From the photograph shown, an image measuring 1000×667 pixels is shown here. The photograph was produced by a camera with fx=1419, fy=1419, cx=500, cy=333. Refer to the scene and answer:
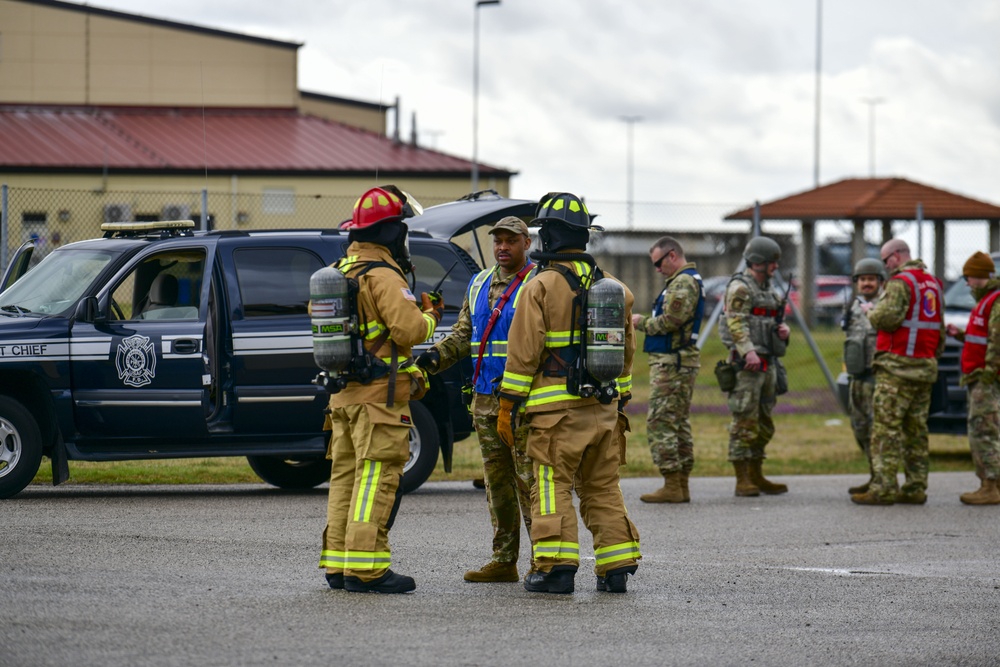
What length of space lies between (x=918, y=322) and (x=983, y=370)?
29.8 inches

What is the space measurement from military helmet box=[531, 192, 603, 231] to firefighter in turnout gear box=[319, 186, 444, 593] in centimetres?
69

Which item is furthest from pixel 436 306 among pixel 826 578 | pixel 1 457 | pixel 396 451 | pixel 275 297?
pixel 1 457

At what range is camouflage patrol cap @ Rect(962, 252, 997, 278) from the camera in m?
11.5

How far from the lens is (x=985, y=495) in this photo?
1123 centimetres

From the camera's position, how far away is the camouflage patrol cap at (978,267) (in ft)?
37.7

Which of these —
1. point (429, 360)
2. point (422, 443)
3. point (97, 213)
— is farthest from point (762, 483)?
point (97, 213)

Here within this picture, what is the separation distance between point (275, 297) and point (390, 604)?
14.3ft

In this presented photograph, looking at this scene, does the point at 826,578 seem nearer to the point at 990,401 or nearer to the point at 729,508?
the point at 729,508

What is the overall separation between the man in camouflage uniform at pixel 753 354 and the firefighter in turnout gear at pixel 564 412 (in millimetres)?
4584

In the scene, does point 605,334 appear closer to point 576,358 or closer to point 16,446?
point 576,358

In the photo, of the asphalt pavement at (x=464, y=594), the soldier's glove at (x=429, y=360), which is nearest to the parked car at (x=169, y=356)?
the asphalt pavement at (x=464, y=594)

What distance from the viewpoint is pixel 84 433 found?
1001cm

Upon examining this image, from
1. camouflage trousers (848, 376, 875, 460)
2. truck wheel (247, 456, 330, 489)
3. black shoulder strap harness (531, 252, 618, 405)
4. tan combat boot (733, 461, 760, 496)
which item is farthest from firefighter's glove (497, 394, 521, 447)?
camouflage trousers (848, 376, 875, 460)

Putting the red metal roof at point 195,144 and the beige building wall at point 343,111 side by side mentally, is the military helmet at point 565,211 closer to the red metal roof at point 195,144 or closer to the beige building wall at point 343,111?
the red metal roof at point 195,144
